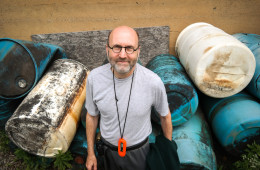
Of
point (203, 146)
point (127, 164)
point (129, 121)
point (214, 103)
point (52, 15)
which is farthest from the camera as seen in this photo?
point (52, 15)

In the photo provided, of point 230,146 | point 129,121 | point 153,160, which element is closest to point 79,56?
point 129,121

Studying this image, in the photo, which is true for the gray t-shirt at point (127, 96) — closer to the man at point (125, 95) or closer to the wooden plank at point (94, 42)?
the man at point (125, 95)

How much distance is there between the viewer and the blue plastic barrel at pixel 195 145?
6.21ft

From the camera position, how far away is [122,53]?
1.33 metres

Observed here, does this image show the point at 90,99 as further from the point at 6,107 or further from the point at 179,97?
the point at 6,107

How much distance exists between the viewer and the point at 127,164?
1666 millimetres

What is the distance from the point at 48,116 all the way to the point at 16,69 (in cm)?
89

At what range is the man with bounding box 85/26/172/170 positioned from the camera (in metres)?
1.35

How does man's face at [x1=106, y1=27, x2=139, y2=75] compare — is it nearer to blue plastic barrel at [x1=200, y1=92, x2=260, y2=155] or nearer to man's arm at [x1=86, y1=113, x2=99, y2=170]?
man's arm at [x1=86, y1=113, x2=99, y2=170]

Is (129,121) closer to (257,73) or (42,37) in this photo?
(257,73)

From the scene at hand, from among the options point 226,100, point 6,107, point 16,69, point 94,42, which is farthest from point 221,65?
point 6,107

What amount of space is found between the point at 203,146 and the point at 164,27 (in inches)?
97.3

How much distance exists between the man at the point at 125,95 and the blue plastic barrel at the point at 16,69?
1.31 metres

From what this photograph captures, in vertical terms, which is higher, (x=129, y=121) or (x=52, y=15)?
(x=52, y=15)
